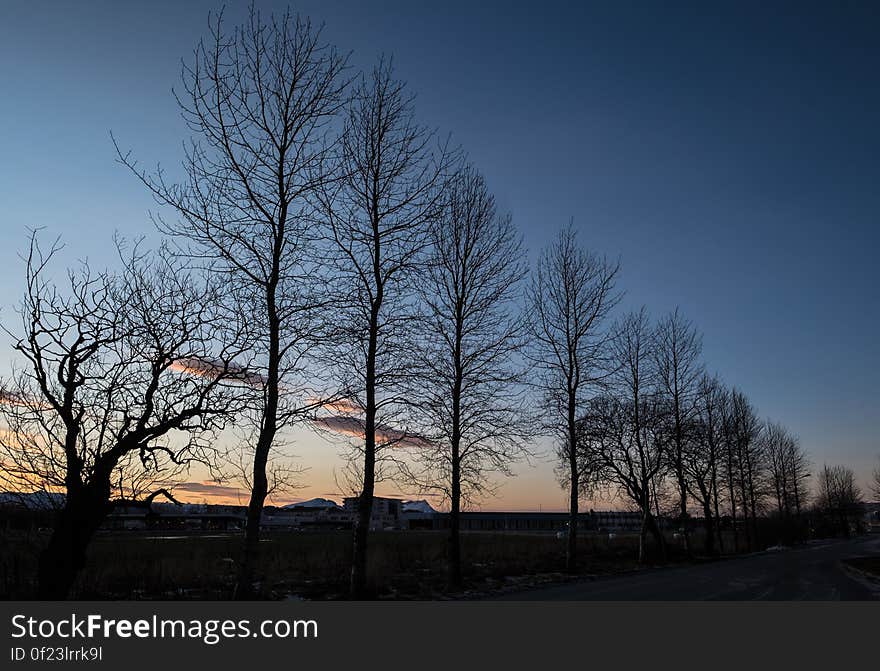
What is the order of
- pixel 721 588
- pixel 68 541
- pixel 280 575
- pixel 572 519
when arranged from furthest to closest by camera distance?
pixel 572 519
pixel 280 575
pixel 721 588
pixel 68 541

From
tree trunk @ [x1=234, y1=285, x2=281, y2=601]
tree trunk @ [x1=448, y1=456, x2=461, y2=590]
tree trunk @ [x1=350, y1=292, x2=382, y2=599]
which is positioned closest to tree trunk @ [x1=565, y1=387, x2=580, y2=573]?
tree trunk @ [x1=448, y1=456, x2=461, y2=590]

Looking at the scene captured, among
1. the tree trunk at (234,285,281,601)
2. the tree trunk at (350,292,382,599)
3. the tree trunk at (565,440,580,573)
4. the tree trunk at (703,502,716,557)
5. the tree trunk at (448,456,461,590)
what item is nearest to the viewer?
the tree trunk at (234,285,281,601)

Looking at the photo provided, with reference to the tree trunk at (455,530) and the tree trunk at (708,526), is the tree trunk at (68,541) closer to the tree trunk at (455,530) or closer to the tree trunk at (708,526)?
the tree trunk at (455,530)

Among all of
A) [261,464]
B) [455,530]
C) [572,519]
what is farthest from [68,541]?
[572,519]

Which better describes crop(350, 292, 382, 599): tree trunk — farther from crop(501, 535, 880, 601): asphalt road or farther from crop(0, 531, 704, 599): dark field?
crop(501, 535, 880, 601): asphalt road

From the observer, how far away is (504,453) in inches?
805

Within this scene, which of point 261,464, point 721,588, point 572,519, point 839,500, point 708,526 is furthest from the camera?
point 839,500

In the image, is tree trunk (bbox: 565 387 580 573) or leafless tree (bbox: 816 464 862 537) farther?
leafless tree (bbox: 816 464 862 537)

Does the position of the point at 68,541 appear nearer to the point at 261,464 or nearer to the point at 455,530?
the point at 261,464
